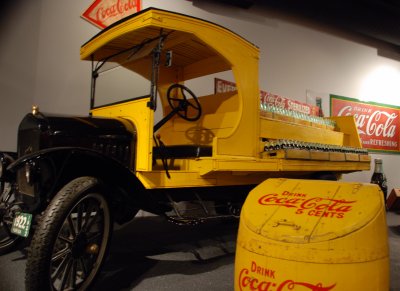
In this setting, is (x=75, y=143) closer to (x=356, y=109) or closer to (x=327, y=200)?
(x=327, y=200)

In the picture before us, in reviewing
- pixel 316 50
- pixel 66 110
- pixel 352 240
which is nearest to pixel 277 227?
pixel 352 240

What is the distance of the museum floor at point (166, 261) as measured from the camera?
2.09m

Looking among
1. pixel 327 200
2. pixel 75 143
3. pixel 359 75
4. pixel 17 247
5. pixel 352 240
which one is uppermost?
pixel 359 75

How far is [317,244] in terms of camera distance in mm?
1446

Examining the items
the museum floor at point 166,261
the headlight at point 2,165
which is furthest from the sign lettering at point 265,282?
the headlight at point 2,165

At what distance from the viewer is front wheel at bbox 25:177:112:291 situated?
160 cm

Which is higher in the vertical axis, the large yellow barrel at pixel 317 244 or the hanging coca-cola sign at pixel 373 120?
the hanging coca-cola sign at pixel 373 120

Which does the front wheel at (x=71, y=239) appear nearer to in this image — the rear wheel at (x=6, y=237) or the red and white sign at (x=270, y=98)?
the rear wheel at (x=6, y=237)

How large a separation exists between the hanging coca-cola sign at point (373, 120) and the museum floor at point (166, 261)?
3.30 meters

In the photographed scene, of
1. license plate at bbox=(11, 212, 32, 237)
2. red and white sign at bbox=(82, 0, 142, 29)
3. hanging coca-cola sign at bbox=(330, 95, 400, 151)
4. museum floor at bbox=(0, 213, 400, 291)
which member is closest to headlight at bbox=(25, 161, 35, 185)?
license plate at bbox=(11, 212, 32, 237)

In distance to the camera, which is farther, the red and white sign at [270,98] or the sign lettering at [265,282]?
the red and white sign at [270,98]

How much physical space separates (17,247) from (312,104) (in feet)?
17.0

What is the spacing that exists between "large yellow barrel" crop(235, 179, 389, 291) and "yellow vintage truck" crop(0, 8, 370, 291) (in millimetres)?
813

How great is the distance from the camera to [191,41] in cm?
293
